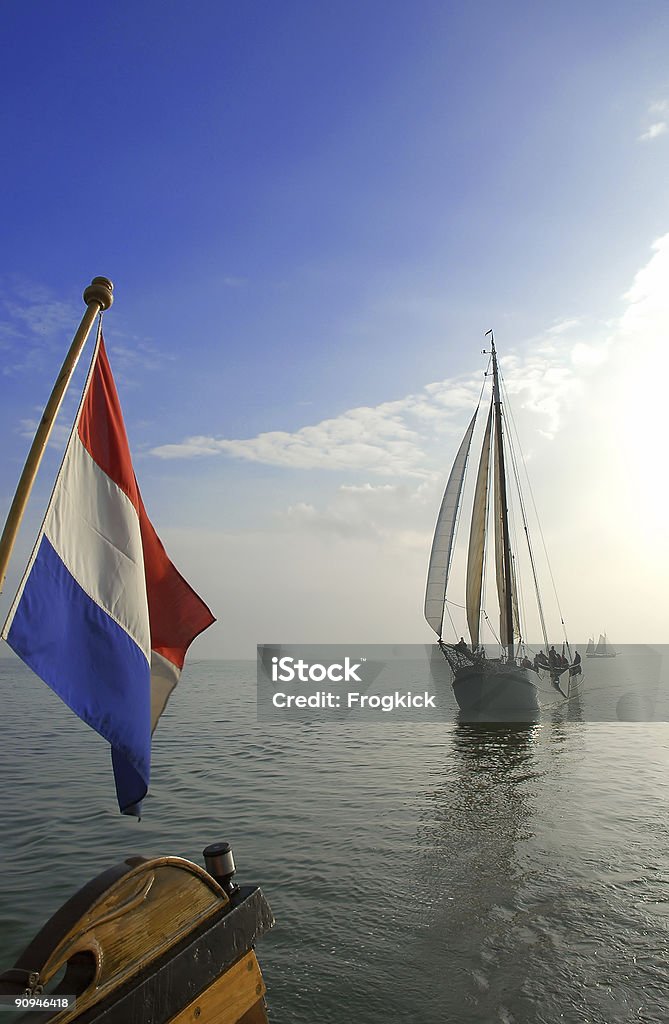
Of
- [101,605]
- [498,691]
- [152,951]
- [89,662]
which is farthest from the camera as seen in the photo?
[498,691]

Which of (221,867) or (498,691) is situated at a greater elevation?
(498,691)

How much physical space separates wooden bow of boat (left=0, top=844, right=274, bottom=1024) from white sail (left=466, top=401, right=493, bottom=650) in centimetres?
3877

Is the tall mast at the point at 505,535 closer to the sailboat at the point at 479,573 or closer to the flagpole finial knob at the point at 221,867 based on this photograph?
the sailboat at the point at 479,573

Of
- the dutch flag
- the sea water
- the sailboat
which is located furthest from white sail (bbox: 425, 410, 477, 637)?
the dutch flag

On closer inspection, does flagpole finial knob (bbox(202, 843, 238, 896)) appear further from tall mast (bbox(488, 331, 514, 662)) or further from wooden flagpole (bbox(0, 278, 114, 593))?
tall mast (bbox(488, 331, 514, 662))

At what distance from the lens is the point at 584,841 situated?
1154 cm

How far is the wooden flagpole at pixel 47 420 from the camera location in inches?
156

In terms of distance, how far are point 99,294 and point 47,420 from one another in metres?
1.20

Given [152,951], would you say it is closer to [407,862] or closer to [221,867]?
[221,867]

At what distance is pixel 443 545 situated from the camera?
1671 inches

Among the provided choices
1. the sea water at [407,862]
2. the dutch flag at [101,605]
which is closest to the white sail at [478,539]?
the sea water at [407,862]

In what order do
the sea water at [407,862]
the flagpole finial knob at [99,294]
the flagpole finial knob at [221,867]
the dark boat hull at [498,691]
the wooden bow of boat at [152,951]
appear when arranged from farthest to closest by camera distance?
the dark boat hull at [498,691] < the sea water at [407,862] < the flagpole finial knob at [99,294] < the flagpole finial knob at [221,867] < the wooden bow of boat at [152,951]

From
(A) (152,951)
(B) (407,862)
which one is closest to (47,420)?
(A) (152,951)

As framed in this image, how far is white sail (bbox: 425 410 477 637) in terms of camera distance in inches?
1644
